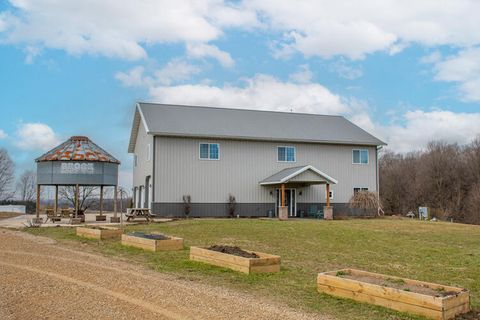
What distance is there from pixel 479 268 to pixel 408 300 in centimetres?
516

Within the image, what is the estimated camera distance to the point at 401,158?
6400 centimetres

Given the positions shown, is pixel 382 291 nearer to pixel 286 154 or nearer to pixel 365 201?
pixel 286 154

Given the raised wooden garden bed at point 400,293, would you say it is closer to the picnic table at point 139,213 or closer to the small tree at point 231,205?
the picnic table at point 139,213

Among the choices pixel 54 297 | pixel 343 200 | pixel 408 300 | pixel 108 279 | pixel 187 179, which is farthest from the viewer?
pixel 343 200

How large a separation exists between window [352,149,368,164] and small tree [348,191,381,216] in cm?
240

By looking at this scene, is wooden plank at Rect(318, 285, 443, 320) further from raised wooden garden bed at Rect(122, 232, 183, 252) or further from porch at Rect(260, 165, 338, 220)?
porch at Rect(260, 165, 338, 220)

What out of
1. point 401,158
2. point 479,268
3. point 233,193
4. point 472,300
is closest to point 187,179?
point 233,193

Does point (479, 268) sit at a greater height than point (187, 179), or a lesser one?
lesser

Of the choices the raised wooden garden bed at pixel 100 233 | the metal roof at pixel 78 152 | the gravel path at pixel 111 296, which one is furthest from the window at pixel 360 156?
the gravel path at pixel 111 296

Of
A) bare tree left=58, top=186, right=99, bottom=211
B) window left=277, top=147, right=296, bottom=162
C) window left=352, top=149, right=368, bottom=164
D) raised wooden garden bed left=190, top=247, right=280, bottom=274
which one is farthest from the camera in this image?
bare tree left=58, top=186, right=99, bottom=211

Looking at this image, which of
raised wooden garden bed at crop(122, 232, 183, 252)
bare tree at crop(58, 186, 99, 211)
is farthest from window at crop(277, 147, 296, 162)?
bare tree at crop(58, 186, 99, 211)

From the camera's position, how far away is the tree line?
4553 cm

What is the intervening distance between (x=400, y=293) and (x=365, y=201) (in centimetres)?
2548

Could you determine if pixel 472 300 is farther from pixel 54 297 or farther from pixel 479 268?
pixel 54 297
